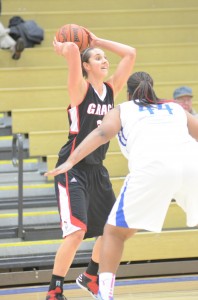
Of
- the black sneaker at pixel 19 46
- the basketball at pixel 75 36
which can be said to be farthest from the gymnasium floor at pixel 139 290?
the black sneaker at pixel 19 46

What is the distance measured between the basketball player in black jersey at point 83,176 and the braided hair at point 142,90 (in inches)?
18.9

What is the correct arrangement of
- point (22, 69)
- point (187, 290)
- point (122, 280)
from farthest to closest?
1. point (22, 69)
2. point (122, 280)
3. point (187, 290)

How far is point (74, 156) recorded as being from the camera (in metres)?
4.89

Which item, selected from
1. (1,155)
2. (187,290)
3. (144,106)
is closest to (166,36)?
(1,155)

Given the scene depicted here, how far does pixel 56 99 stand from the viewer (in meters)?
8.59

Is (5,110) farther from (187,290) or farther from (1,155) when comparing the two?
(187,290)

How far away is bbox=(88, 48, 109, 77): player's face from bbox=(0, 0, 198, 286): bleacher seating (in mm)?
1858

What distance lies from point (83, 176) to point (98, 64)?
2.58ft

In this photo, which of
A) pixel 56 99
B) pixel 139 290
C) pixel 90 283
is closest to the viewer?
pixel 90 283

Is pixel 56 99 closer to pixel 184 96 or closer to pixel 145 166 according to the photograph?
pixel 184 96

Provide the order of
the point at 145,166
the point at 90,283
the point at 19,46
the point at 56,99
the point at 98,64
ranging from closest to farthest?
the point at 145,166 → the point at 98,64 → the point at 90,283 → the point at 56,99 → the point at 19,46

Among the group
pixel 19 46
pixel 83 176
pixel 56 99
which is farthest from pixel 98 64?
pixel 19 46

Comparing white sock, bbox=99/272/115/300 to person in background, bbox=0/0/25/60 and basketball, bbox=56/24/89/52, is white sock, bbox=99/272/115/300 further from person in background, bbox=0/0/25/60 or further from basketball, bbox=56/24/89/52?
person in background, bbox=0/0/25/60

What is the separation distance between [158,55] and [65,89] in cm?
160
